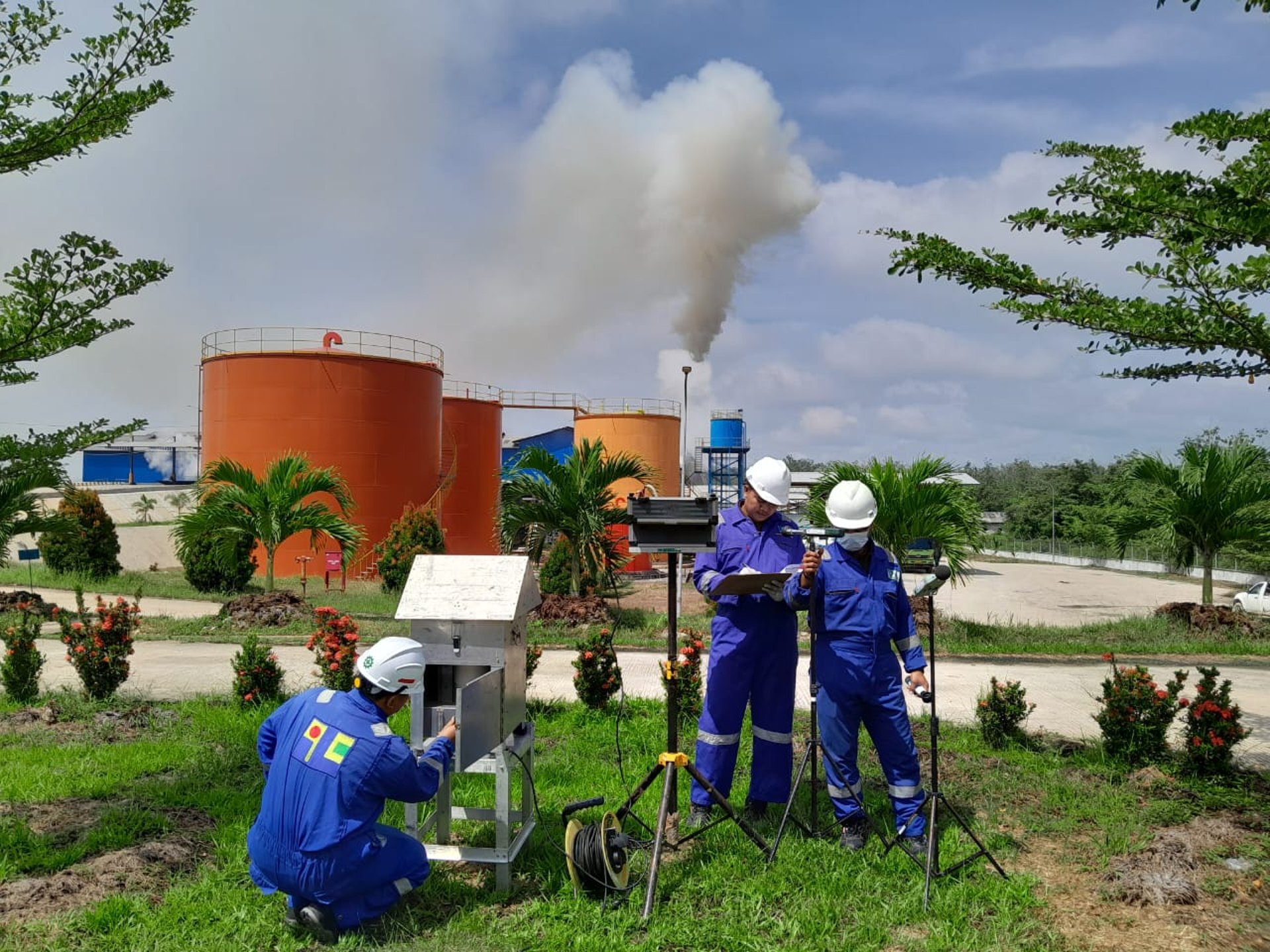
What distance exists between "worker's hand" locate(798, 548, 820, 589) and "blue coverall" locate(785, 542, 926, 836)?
0.51 feet

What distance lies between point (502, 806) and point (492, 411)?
85.1 feet

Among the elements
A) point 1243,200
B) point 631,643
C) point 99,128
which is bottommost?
point 631,643

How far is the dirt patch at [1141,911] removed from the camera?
3615mm

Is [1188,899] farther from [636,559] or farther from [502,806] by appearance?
[636,559]

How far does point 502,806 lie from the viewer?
4.14 metres

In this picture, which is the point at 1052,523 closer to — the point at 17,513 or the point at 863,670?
the point at 17,513

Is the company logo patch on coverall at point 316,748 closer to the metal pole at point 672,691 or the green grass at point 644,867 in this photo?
the green grass at point 644,867

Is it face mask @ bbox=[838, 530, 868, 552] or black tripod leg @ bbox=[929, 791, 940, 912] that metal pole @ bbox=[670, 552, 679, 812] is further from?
black tripod leg @ bbox=[929, 791, 940, 912]

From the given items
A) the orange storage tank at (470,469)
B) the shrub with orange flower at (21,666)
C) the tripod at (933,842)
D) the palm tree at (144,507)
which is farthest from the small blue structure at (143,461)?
the tripod at (933,842)

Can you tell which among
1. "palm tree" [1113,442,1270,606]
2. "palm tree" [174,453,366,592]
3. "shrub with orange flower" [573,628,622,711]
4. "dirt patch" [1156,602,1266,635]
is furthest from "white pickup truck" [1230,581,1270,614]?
"palm tree" [174,453,366,592]

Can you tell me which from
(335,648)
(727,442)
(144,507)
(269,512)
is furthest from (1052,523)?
(335,648)

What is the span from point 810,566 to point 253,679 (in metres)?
5.21

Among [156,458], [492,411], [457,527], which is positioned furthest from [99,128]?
[156,458]

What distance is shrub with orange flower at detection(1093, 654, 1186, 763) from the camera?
5852 mm
